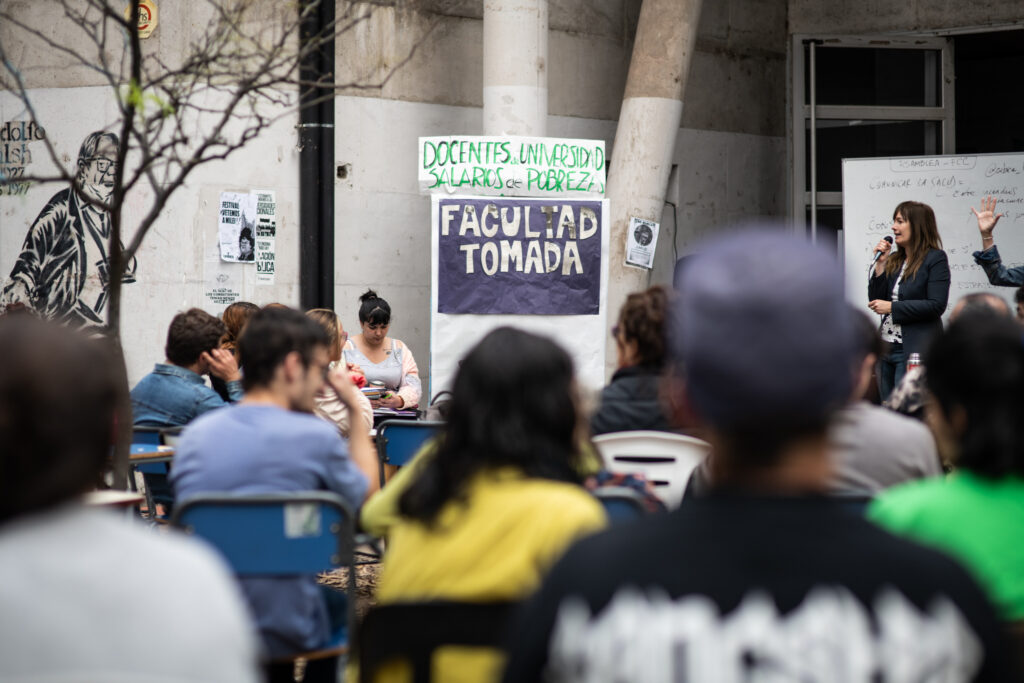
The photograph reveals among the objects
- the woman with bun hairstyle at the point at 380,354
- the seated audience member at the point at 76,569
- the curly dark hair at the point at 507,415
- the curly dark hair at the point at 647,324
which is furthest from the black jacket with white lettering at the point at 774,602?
the woman with bun hairstyle at the point at 380,354

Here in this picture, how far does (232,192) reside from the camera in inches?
372

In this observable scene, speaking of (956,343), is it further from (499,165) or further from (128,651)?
(499,165)

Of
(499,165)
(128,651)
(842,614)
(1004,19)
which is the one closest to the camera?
(842,614)

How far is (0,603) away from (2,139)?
363 inches

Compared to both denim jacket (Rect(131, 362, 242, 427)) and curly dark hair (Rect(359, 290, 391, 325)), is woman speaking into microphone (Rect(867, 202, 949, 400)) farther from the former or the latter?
denim jacket (Rect(131, 362, 242, 427))

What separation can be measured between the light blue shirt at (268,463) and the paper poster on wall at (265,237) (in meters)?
6.47

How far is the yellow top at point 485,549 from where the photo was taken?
2.00m

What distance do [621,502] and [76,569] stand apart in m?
1.71

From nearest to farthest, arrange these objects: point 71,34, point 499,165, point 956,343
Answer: point 956,343
point 499,165
point 71,34

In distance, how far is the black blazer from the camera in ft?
24.3

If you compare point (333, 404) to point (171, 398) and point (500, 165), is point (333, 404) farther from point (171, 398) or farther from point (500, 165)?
point (500, 165)

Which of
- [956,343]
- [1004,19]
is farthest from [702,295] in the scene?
[1004,19]

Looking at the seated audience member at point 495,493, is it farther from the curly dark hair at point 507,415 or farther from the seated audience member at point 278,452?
the seated audience member at point 278,452

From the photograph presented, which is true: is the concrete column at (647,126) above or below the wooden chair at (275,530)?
above
